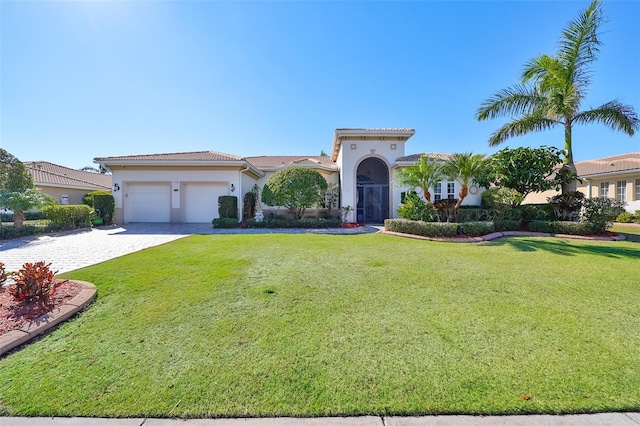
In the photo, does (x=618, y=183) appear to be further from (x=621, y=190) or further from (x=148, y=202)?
(x=148, y=202)

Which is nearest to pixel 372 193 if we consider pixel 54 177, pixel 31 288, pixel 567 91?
pixel 567 91

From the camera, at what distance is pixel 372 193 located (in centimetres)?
1847

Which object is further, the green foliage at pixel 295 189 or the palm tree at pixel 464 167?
the green foliage at pixel 295 189

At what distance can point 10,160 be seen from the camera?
40.6ft

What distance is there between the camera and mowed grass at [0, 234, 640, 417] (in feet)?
7.36

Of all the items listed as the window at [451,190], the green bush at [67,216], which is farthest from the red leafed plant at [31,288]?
the window at [451,190]

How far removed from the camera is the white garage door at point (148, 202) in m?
16.9

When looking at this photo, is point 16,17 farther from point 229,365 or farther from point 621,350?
point 621,350

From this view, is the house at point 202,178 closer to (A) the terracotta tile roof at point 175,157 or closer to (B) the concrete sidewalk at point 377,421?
(A) the terracotta tile roof at point 175,157

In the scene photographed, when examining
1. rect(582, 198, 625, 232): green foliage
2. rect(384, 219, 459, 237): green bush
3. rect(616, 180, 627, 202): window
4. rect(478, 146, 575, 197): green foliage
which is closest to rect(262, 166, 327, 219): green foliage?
rect(384, 219, 459, 237): green bush

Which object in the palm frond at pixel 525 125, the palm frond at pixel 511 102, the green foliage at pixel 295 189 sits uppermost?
the palm frond at pixel 511 102

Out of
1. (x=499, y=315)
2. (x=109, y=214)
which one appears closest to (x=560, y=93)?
(x=499, y=315)

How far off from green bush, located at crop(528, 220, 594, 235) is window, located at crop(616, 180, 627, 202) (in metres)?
12.8

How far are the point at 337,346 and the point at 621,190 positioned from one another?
27.2 metres
